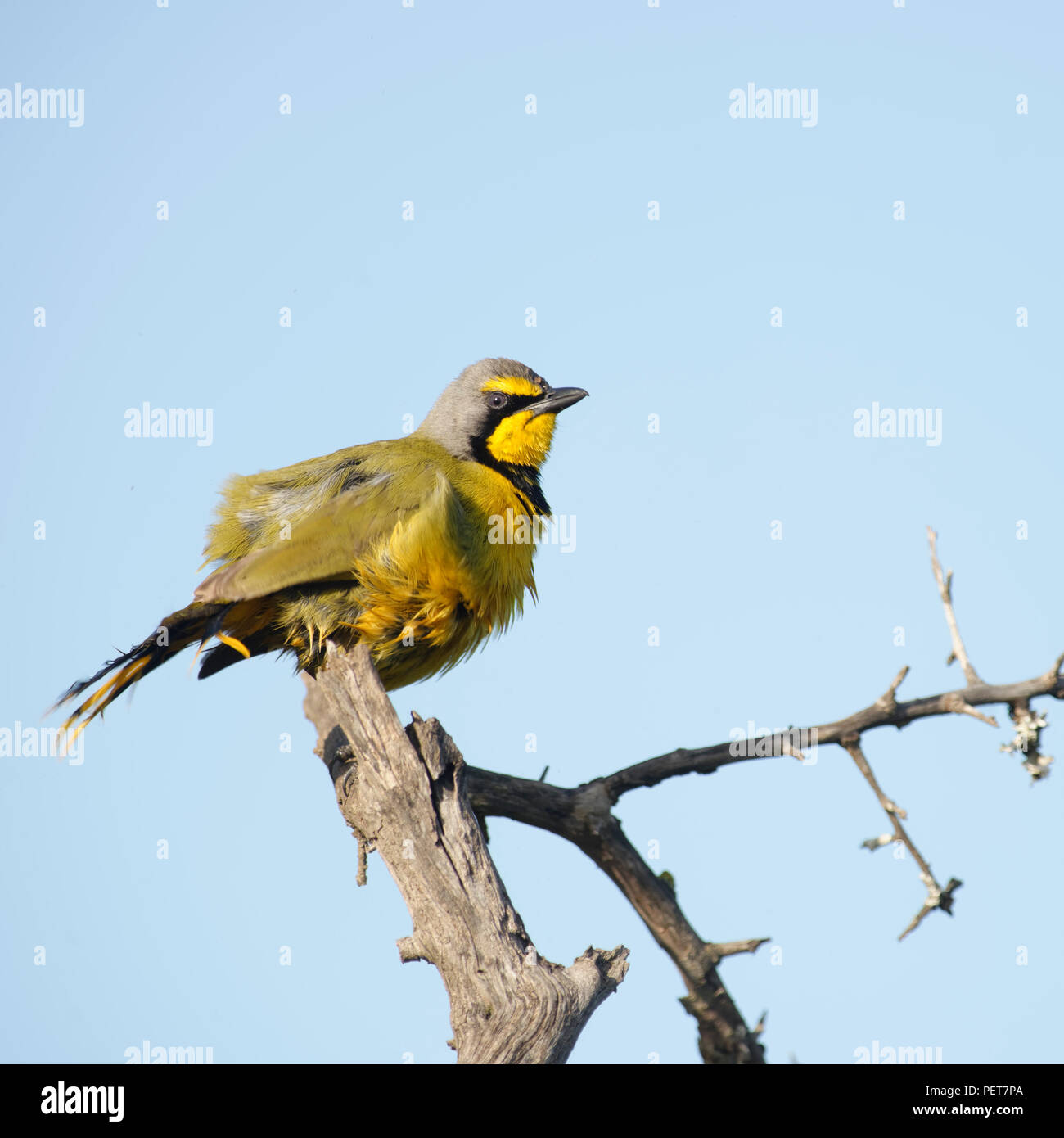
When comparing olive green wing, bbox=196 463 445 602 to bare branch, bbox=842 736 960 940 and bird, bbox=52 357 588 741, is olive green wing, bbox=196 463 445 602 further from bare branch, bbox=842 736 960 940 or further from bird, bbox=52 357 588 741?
bare branch, bbox=842 736 960 940

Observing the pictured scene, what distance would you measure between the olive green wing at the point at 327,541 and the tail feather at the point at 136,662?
0.10m

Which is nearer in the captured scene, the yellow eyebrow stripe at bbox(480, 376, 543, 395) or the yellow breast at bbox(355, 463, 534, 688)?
the yellow breast at bbox(355, 463, 534, 688)

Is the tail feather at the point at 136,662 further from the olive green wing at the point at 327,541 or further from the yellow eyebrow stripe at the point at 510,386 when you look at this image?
the yellow eyebrow stripe at the point at 510,386

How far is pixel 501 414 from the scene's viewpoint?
23.1ft

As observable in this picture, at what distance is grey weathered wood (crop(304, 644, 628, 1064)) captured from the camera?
4164 mm

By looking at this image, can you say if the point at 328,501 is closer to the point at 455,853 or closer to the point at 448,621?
the point at 448,621

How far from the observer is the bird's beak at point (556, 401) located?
7.10 m

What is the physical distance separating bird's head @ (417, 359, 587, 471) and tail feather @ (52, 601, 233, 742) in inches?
77.5

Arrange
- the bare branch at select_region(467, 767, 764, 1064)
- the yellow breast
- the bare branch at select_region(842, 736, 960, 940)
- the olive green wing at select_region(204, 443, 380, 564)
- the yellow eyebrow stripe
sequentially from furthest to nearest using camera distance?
the yellow eyebrow stripe
the olive green wing at select_region(204, 443, 380, 564)
the yellow breast
the bare branch at select_region(467, 767, 764, 1064)
the bare branch at select_region(842, 736, 960, 940)

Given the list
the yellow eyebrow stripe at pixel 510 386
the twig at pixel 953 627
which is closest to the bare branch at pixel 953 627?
the twig at pixel 953 627

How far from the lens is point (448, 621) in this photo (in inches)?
232

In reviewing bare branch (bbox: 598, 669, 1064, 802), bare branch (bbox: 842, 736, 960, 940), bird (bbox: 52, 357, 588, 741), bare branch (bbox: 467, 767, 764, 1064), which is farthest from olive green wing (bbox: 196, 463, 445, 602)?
bare branch (bbox: 842, 736, 960, 940)
